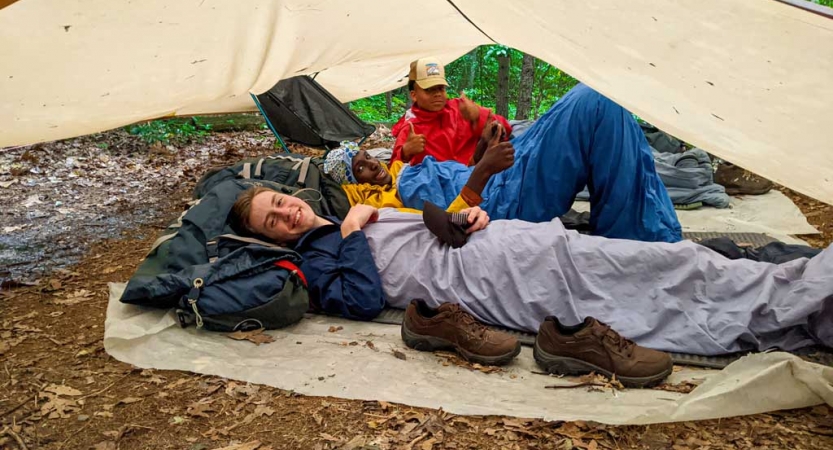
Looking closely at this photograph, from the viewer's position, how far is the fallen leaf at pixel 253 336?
204 centimetres

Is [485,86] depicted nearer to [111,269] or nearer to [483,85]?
[483,85]

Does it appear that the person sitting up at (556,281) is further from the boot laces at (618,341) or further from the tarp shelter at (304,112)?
the tarp shelter at (304,112)

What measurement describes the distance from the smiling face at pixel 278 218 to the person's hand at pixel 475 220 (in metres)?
0.63

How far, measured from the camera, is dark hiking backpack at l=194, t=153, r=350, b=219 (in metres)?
2.84

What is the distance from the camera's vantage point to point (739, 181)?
12.5ft

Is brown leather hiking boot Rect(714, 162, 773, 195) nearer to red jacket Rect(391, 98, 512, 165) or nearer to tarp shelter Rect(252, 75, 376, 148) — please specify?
red jacket Rect(391, 98, 512, 165)

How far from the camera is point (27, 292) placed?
8.09 feet

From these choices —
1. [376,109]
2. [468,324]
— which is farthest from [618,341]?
[376,109]

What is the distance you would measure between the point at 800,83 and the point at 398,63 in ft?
12.5

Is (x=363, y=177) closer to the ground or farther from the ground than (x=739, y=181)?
farther from the ground

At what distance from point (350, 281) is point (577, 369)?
875 millimetres

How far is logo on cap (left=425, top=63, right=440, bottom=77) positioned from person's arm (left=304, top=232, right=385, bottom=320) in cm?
156

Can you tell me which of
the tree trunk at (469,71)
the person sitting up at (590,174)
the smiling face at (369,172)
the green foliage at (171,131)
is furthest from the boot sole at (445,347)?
the tree trunk at (469,71)

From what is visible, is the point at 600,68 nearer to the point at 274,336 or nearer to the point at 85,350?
the point at 274,336
